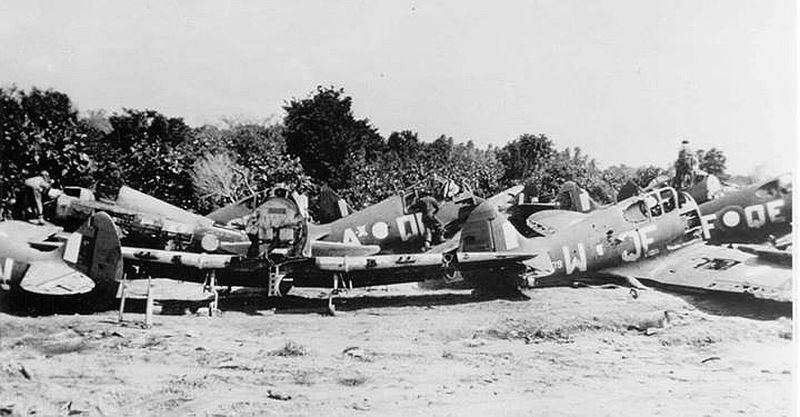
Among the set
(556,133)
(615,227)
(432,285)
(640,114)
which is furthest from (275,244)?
(640,114)

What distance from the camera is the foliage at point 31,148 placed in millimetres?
3330

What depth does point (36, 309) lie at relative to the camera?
341 centimetres

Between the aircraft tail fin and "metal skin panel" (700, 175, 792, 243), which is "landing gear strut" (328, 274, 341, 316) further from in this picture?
"metal skin panel" (700, 175, 792, 243)

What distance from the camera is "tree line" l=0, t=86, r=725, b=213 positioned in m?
3.35

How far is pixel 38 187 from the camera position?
3.33 metres

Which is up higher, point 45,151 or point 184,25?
point 184,25

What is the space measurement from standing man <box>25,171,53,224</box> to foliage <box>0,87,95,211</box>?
0.02 metres

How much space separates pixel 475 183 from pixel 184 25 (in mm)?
1629

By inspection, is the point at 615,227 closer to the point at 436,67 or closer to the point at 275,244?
the point at 436,67

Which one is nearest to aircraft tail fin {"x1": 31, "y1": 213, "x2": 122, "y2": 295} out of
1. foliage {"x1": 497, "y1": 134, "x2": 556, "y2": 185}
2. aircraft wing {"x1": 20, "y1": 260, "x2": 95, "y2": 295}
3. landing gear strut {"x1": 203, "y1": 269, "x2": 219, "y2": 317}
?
aircraft wing {"x1": 20, "y1": 260, "x2": 95, "y2": 295}

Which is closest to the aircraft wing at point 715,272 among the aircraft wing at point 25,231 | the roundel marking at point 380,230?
the roundel marking at point 380,230

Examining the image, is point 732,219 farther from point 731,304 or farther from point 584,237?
point 584,237

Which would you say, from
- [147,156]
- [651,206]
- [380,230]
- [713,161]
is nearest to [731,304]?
[651,206]

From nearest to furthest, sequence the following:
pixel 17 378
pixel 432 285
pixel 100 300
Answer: pixel 17 378, pixel 100 300, pixel 432 285
